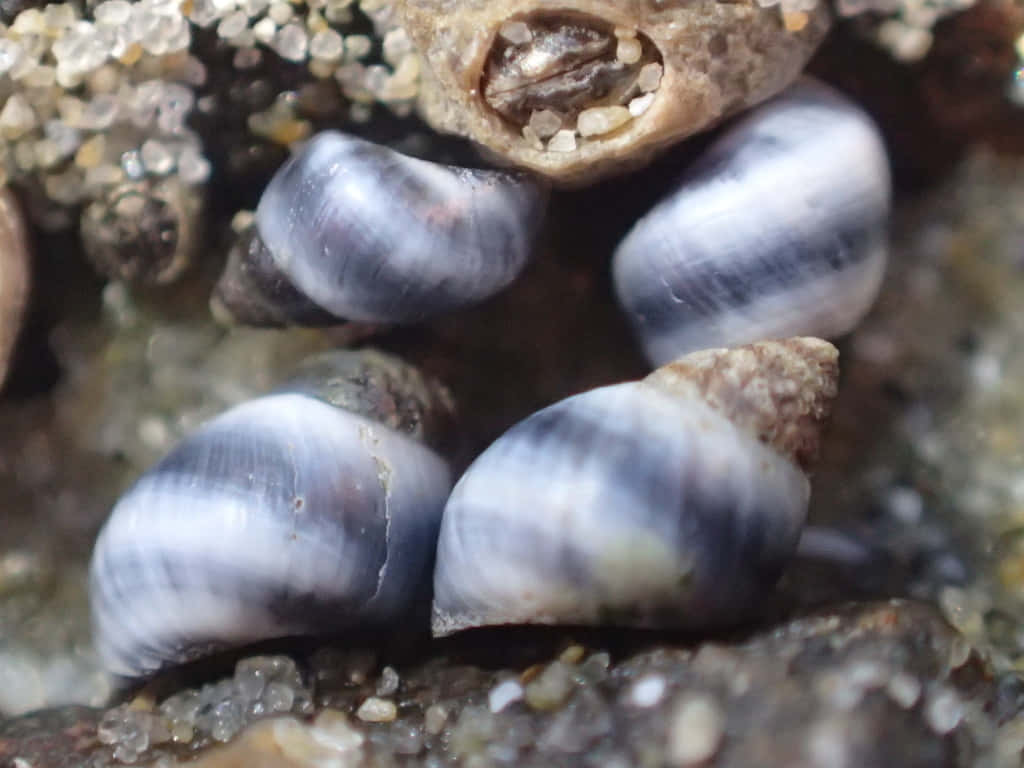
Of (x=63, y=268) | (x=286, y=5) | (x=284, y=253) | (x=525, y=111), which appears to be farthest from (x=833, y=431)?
(x=63, y=268)

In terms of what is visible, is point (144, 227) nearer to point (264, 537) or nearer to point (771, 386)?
point (264, 537)

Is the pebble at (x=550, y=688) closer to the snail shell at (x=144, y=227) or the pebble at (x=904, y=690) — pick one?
the pebble at (x=904, y=690)

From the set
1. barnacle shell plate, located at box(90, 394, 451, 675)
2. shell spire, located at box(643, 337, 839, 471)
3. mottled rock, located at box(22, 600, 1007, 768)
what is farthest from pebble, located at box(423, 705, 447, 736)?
shell spire, located at box(643, 337, 839, 471)

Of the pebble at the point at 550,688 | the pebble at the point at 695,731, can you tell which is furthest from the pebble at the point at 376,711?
the pebble at the point at 695,731

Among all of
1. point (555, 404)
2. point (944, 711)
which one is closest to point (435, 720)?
point (555, 404)

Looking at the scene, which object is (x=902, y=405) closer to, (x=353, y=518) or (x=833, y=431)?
(x=833, y=431)

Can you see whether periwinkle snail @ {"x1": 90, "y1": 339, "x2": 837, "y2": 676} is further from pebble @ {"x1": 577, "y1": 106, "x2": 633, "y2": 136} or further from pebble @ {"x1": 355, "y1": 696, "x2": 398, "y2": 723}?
pebble @ {"x1": 577, "y1": 106, "x2": 633, "y2": 136}
